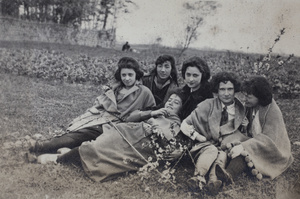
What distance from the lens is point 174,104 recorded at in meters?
3.22

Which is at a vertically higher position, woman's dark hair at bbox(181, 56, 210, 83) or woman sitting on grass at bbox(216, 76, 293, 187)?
woman's dark hair at bbox(181, 56, 210, 83)

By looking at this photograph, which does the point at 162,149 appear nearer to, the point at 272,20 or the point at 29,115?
the point at 272,20

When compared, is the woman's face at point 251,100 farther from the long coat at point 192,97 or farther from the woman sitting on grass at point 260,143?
the long coat at point 192,97

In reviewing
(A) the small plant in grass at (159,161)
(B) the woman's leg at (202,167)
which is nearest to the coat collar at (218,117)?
(B) the woman's leg at (202,167)

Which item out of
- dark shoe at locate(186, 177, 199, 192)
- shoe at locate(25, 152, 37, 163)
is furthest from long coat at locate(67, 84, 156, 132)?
dark shoe at locate(186, 177, 199, 192)

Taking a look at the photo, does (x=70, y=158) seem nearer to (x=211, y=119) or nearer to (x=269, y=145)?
(x=211, y=119)

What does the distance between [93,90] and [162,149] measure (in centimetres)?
309

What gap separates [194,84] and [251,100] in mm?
635

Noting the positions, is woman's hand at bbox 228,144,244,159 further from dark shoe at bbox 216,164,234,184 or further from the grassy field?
the grassy field

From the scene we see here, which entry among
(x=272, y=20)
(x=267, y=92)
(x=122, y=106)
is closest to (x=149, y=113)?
(x=122, y=106)

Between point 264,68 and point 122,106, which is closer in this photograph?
point 122,106

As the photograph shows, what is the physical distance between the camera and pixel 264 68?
13.6ft

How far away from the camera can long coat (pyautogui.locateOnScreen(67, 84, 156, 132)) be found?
333 centimetres

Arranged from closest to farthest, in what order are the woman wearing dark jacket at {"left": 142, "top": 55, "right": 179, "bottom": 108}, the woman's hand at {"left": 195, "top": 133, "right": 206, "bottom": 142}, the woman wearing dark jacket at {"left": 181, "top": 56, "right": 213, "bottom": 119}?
the woman's hand at {"left": 195, "top": 133, "right": 206, "bottom": 142}
the woman wearing dark jacket at {"left": 181, "top": 56, "right": 213, "bottom": 119}
the woman wearing dark jacket at {"left": 142, "top": 55, "right": 179, "bottom": 108}
